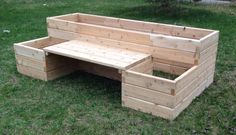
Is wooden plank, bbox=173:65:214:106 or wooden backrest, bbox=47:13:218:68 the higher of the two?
wooden backrest, bbox=47:13:218:68

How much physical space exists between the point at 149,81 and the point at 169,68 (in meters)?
0.78

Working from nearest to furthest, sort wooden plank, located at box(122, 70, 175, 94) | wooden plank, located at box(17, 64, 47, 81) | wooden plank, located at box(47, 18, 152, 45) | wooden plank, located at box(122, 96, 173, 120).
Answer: wooden plank, located at box(122, 70, 175, 94) → wooden plank, located at box(122, 96, 173, 120) → wooden plank, located at box(47, 18, 152, 45) → wooden plank, located at box(17, 64, 47, 81)

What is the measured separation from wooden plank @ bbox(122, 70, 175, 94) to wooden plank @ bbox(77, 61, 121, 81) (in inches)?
36.3

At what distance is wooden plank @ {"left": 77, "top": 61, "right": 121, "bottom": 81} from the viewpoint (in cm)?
470

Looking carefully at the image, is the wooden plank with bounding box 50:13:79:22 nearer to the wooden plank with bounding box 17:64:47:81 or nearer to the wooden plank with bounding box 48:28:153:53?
the wooden plank with bounding box 48:28:153:53

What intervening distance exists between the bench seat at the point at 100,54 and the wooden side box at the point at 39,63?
196 millimetres

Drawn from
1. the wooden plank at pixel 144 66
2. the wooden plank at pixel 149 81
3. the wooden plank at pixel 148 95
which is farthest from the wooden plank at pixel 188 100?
the wooden plank at pixel 144 66

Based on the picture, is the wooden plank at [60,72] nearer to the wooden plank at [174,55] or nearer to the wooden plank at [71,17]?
the wooden plank at [71,17]

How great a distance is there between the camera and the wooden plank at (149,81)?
11.3 ft

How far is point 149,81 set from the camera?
355 cm

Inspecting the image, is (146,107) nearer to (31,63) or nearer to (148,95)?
(148,95)

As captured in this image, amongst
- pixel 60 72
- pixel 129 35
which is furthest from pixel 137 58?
pixel 60 72

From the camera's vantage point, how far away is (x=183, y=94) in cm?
364

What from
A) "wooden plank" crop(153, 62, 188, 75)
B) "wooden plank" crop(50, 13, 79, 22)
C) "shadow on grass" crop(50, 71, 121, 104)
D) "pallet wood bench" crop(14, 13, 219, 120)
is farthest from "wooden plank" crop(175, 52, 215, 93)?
"wooden plank" crop(50, 13, 79, 22)
